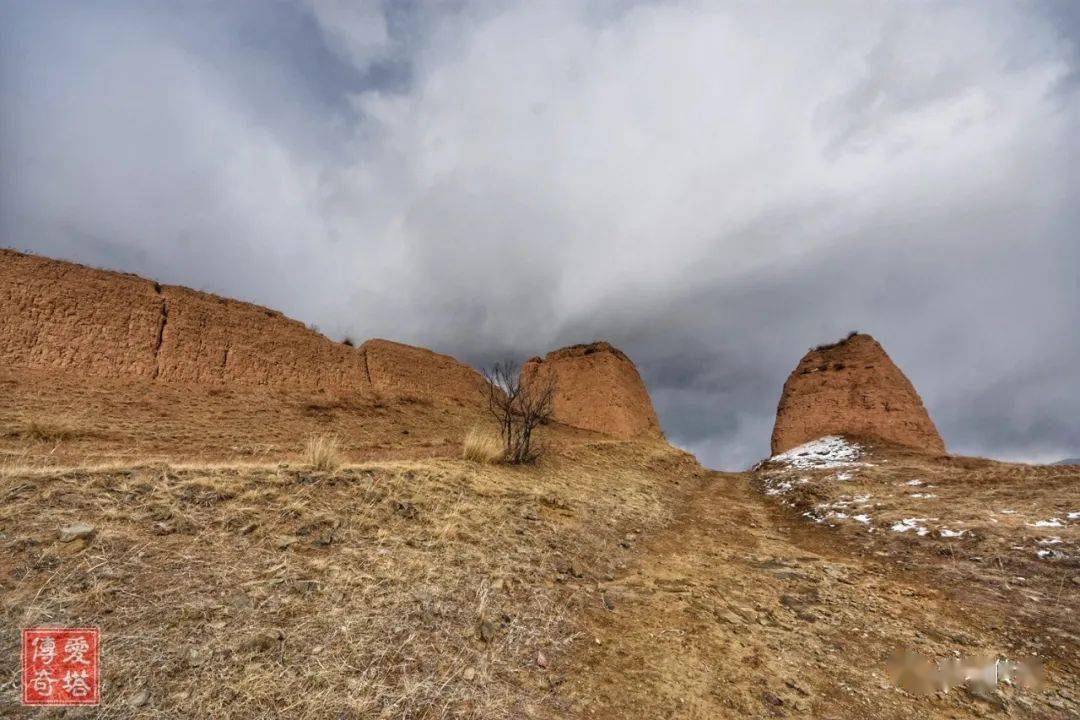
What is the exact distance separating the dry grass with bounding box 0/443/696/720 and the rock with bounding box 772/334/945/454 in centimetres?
2023

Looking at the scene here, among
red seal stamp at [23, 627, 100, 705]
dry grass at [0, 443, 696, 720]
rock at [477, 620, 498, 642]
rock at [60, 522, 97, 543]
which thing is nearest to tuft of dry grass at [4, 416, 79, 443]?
dry grass at [0, 443, 696, 720]

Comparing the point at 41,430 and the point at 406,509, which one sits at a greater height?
the point at 41,430

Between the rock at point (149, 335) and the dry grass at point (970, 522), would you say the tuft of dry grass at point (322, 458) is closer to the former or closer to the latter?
the rock at point (149, 335)

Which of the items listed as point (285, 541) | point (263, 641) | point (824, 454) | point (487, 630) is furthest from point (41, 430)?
point (824, 454)

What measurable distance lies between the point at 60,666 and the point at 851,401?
27.2 m

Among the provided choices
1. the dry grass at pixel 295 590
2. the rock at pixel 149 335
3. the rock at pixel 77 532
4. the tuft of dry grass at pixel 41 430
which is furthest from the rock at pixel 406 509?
the rock at pixel 149 335

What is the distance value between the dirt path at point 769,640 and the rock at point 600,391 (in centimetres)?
1565

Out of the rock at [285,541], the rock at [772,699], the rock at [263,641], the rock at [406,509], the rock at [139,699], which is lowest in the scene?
the rock at [772,699]

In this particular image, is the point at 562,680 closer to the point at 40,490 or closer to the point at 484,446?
the point at 40,490

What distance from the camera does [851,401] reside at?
899 inches

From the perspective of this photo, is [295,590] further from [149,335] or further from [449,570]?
[149,335]

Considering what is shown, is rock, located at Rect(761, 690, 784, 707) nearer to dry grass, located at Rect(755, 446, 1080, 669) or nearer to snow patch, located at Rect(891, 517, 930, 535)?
dry grass, located at Rect(755, 446, 1080, 669)

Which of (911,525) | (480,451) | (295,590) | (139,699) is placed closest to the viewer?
(139,699)

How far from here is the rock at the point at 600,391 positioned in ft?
77.6
